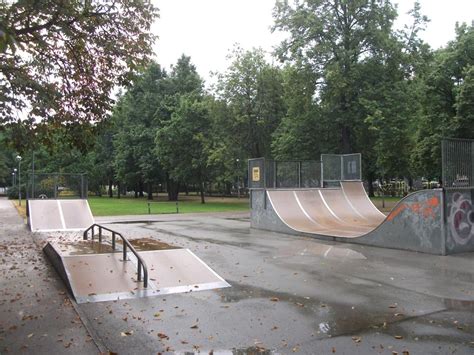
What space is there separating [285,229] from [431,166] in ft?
53.8

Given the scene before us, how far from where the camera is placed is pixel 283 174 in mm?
20016

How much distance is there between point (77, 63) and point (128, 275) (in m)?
4.85

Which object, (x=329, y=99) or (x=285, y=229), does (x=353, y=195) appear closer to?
(x=285, y=229)

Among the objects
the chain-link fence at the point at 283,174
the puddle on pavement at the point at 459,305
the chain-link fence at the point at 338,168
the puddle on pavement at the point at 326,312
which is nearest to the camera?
the puddle on pavement at the point at 326,312

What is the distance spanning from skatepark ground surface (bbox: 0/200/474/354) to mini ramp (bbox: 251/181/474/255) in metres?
0.97

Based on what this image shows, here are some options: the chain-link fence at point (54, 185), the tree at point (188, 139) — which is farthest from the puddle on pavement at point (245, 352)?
the tree at point (188, 139)

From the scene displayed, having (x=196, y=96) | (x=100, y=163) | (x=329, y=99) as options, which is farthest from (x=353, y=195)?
(x=100, y=163)

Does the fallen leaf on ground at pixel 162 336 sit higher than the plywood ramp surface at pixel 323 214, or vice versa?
the plywood ramp surface at pixel 323 214

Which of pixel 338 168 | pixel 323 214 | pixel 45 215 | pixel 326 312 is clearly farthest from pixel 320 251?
pixel 45 215

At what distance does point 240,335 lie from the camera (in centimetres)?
559

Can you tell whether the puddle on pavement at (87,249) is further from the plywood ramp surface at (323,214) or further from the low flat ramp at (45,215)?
the plywood ramp surface at (323,214)

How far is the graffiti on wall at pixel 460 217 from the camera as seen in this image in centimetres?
1184

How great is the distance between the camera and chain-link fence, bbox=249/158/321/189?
19.3 metres

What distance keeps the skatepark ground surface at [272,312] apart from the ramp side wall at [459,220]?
2.23 feet
